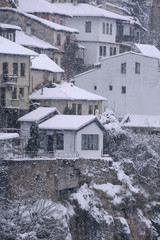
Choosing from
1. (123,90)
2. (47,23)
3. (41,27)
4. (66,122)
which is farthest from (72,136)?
(47,23)

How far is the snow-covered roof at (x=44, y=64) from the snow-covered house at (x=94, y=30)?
1348 centimetres

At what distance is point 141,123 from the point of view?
255 feet

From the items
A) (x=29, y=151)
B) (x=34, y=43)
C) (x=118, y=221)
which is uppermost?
(x=34, y=43)

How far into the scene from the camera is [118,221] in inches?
2457

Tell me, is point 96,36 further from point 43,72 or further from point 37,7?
point 43,72

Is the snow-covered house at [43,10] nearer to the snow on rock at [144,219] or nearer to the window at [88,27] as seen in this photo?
the window at [88,27]

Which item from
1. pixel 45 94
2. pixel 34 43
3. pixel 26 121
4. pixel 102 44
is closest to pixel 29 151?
pixel 26 121

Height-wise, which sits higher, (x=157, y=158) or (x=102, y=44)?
(x=102, y=44)

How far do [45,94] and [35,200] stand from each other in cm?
1689

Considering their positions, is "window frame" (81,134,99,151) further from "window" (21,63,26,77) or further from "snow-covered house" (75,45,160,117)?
"snow-covered house" (75,45,160,117)

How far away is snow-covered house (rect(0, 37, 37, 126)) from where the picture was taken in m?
66.8

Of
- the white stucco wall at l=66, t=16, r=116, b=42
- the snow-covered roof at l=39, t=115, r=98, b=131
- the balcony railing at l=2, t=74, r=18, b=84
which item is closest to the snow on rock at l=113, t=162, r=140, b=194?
the snow-covered roof at l=39, t=115, r=98, b=131

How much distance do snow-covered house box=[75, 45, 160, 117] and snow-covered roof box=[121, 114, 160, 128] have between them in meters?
2.36

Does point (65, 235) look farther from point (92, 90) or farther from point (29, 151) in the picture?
point (92, 90)
